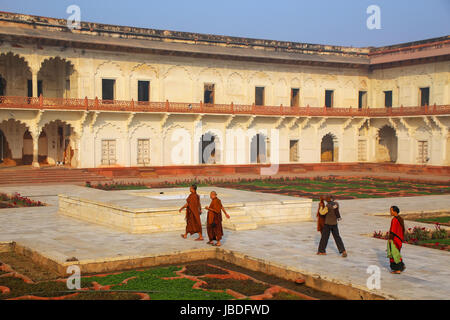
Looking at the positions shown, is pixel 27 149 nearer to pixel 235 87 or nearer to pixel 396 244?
pixel 235 87

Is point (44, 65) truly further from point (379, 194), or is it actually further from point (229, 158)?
point (379, 194)

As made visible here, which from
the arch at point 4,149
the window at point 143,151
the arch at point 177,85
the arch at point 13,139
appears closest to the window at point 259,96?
the arch at point 177,85

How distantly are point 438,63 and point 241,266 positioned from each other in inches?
1038

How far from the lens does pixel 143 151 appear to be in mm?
30422

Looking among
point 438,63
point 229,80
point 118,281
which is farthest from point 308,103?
point 118,281

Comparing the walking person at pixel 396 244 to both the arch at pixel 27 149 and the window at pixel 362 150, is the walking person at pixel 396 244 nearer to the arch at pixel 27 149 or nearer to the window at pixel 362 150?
the arch at pixel 27 149

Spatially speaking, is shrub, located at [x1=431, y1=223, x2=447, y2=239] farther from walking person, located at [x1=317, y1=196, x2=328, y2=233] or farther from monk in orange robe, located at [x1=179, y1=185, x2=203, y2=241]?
monk in orange robe, located at [x1=179, y1=185, x2=203, y2=241]

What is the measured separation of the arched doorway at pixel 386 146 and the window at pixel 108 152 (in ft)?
54.8

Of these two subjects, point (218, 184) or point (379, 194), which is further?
point (218, 184)

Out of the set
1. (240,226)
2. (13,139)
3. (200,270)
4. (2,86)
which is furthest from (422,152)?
(200,270)

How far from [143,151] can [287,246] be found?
2044cm

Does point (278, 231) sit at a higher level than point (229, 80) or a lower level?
lower

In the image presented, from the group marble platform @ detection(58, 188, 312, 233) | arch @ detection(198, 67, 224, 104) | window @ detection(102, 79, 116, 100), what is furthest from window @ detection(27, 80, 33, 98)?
marble platform @ detection(58, 188, 312, 233)

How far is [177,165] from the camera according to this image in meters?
30.5
